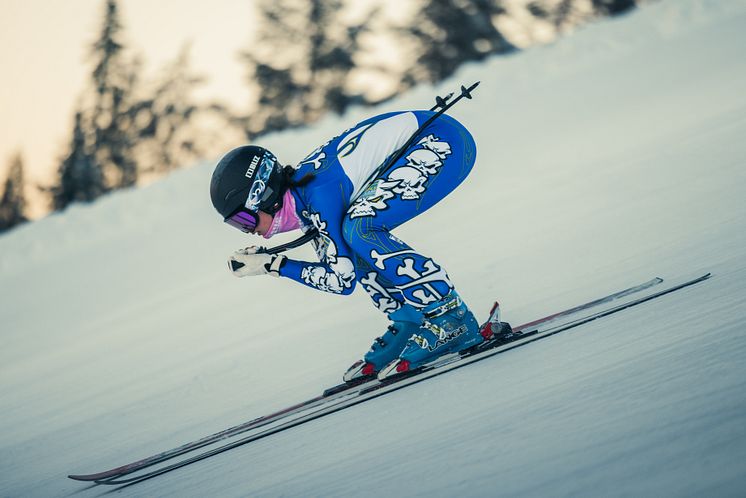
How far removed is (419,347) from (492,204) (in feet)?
13.5

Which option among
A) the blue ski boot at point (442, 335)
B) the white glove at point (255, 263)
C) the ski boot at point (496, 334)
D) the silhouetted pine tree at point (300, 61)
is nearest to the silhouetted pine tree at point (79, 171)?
the silhouetted pine tree at point (300, 61)

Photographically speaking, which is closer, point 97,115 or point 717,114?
point 717,114

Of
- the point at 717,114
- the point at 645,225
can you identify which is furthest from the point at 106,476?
the point at 717,114

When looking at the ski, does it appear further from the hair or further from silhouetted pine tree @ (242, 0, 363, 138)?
silhouetted pine tree @ (242, 0, 363, 138)

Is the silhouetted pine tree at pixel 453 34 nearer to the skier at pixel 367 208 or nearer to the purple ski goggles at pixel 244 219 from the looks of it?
the skier at pixel 367 208

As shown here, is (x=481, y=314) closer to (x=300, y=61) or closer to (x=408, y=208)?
(x=408, y=208)

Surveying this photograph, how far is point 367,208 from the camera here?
3.25 meters

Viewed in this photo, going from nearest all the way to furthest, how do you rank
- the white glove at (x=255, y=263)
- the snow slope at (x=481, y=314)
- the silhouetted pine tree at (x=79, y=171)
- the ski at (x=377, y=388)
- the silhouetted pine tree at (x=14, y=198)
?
1. the snow slope at (x=481, y=314)
2. the ski at (x=377, y=388)
3. the white glove at (x=255, y=263)
4. the silhouetted pine tree at (x=79, y=171)
5. the silhouetted pine tree at (x=14, y=198)

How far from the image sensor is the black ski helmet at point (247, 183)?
130 inches

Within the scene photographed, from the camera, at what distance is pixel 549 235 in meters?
5.22

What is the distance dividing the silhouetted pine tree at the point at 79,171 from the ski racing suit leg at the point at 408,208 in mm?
26910

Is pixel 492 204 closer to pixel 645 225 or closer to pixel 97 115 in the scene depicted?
pixel 645 225

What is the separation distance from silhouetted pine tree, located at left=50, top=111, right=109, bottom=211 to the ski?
88.4 feet

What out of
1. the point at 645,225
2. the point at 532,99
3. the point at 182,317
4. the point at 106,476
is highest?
the point at 532,99
